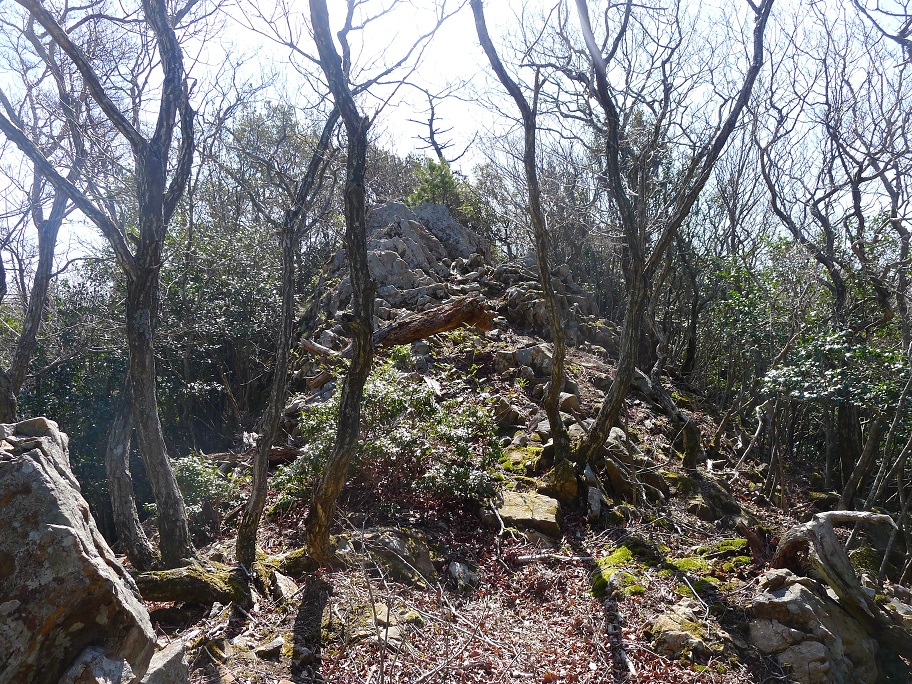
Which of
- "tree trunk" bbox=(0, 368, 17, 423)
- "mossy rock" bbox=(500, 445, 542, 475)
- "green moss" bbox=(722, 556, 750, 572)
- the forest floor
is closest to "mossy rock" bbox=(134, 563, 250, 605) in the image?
the forest floor

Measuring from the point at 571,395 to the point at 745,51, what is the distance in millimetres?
7421

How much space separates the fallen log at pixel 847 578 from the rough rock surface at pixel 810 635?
11 cm

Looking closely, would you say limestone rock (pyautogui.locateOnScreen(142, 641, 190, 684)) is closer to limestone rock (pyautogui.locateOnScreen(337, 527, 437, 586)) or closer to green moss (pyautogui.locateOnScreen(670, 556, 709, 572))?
limestone rock (pyautogui.locateOnScreen(337, 527, 437, 586))

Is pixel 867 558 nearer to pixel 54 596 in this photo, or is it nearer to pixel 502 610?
pixel 502 610

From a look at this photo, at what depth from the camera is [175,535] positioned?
5.60 m

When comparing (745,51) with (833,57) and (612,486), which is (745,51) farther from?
(612,486)

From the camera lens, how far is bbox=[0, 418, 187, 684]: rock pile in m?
2.57

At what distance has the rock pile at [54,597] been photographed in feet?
8.45

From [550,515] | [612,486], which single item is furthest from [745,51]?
[550,515]

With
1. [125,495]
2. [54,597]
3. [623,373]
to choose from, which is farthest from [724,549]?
[54,597]

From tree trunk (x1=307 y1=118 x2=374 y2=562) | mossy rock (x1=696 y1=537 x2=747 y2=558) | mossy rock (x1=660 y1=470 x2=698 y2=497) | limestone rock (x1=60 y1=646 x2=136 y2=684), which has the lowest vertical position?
mossy rock (x1=696 y1=537 x2=747 y2=558)

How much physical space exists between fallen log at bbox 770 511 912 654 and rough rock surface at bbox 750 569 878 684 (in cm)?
11

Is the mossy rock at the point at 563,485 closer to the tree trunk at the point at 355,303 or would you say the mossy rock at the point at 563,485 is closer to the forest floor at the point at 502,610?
the forest floor at the point at 502,610

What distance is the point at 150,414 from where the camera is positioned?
5.55 m
